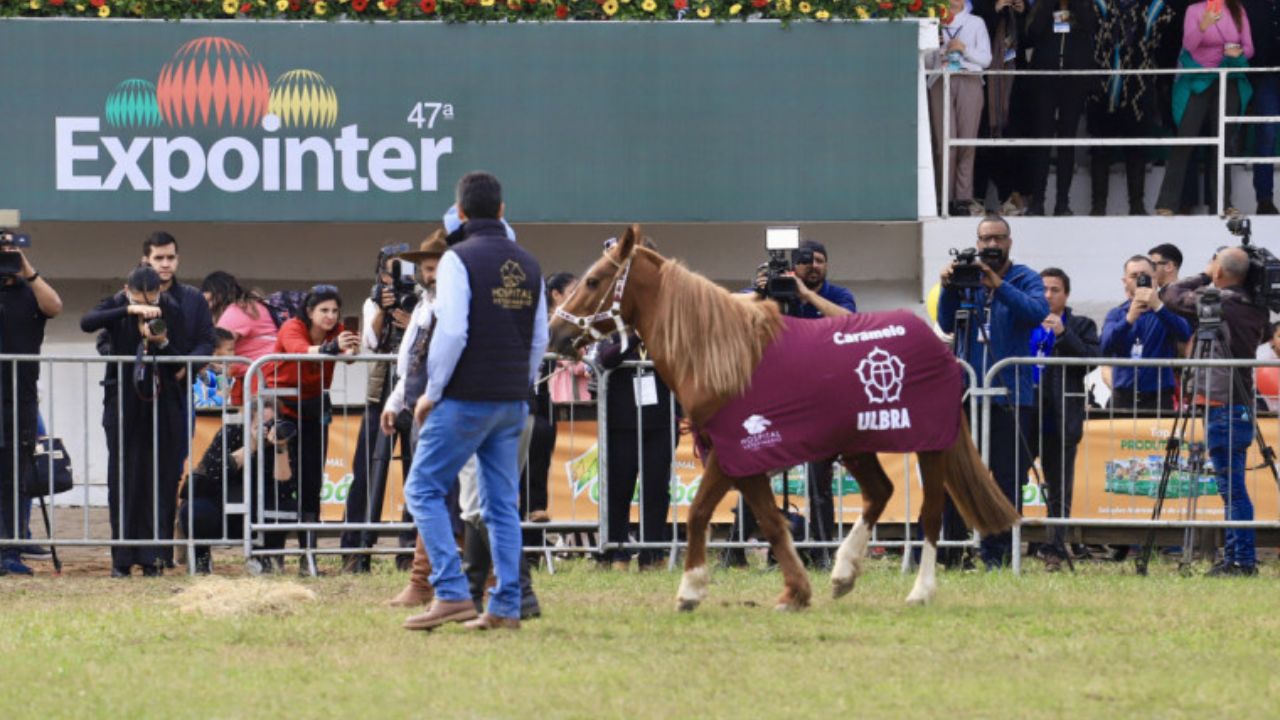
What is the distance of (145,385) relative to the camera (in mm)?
12602

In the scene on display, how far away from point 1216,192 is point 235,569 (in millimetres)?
9632

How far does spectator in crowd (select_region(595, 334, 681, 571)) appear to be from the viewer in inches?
494

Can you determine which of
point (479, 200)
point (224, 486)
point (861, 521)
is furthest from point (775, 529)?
point (224, 486)

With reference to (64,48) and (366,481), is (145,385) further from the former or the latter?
(64,48)

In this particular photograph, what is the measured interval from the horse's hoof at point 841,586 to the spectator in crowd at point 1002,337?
2.04m

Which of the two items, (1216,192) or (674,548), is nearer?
(674,548)

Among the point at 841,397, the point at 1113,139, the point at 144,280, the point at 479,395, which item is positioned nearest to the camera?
the point at 479,395

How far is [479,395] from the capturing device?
909 cm

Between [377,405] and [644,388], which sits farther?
[377,405]

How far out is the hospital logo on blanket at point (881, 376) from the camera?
10.3 meters

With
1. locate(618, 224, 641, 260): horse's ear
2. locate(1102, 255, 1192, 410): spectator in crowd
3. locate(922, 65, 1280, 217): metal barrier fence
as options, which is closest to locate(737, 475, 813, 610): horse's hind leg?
locate(618, 224, 641, 260): horse's ear

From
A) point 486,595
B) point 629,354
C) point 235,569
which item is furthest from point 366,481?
point 486,595

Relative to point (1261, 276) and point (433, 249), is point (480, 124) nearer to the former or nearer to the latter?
point (1261, 276)

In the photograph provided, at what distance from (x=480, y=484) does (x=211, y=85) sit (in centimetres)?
880
